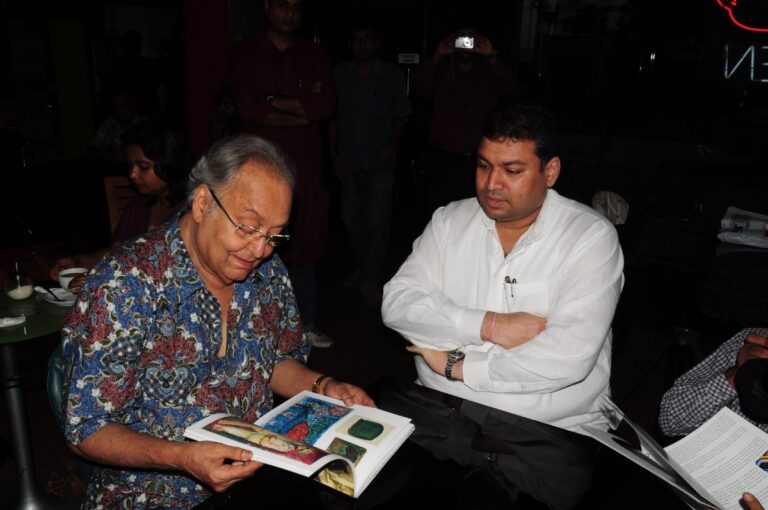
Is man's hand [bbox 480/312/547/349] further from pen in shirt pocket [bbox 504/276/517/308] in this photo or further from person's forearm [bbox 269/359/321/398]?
person's forearm [bbox 269/359/321/398]

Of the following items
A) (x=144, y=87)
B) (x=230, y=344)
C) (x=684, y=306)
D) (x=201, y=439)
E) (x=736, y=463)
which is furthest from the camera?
(x=144, y=87)

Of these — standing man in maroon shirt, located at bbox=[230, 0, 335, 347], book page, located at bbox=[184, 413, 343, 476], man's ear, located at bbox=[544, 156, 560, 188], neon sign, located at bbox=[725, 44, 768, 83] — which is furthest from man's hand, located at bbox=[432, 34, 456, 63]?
neon sign, located at bbox=[725, 44, 768, 83]

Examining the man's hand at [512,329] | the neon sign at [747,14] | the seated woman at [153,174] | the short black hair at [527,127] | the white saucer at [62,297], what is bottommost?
the white saucer at [62,297]

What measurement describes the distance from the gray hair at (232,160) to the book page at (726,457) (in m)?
Result: 1.31

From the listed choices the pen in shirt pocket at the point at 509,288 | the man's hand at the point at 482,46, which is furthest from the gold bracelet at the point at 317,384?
the man's hand at the point at 482,46

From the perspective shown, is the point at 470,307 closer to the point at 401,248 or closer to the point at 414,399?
the point at 414,399

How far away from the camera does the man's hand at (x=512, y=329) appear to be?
77.6 inches

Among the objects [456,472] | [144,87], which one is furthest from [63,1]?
[456,472]

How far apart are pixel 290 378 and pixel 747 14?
250 inches

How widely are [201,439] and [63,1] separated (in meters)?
10.3

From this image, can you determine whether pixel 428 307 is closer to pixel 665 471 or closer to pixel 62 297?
pixel 665 471

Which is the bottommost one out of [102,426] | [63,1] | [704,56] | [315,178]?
[102,426]

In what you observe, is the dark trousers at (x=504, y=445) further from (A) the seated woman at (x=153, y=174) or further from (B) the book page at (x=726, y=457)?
(A) the seated woman at (x=153, y=174)

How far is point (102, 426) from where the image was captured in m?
1.42
